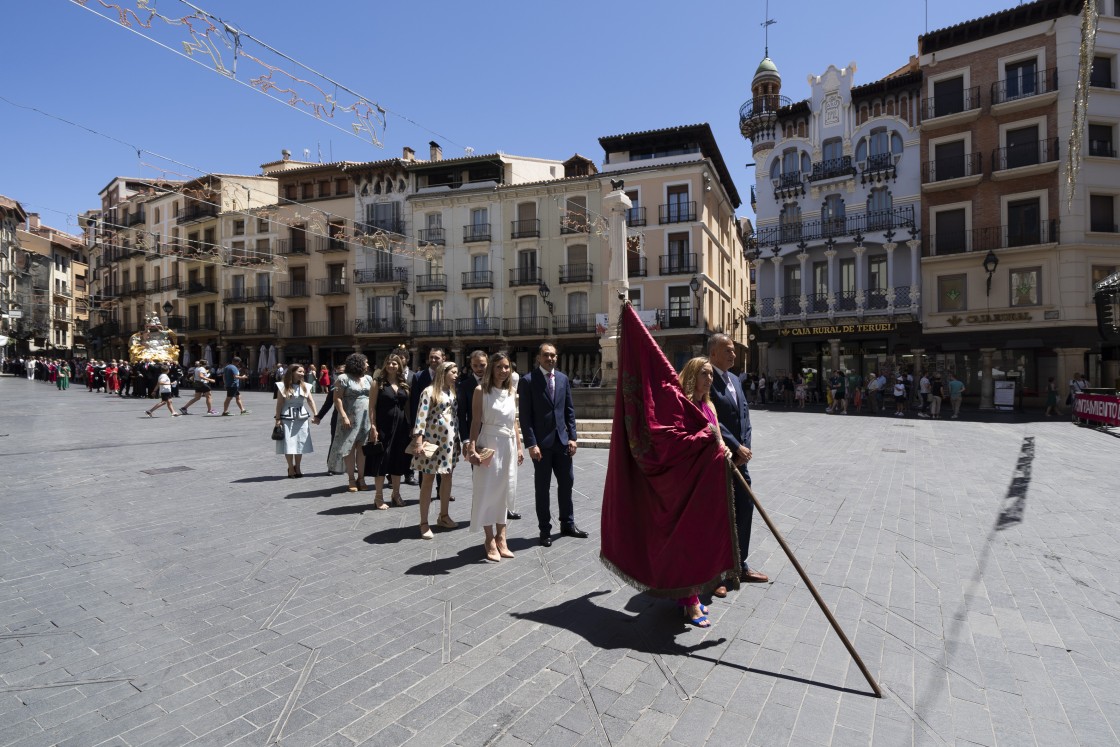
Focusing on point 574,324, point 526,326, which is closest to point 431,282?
point 526,326

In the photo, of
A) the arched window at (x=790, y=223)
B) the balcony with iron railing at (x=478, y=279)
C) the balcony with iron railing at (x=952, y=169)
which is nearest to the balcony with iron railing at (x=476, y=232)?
the balcony with iron railing at (x=478, y=279)

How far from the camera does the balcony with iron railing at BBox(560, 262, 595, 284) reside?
1368 inches

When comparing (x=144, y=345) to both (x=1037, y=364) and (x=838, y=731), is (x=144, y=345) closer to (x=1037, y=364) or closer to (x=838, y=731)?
(x=838, y=731)

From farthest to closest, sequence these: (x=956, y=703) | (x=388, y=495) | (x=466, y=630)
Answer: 1. (x=388, y=495)
2. (x=466, y=630)
3. (x=956, y=703)

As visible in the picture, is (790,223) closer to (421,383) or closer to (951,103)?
(951,103)

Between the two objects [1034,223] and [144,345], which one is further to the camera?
[144,345]

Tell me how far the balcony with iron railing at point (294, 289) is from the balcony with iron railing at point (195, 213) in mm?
7571

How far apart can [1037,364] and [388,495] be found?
92.7 ft

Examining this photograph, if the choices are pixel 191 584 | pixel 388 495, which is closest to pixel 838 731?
pixel 191 584

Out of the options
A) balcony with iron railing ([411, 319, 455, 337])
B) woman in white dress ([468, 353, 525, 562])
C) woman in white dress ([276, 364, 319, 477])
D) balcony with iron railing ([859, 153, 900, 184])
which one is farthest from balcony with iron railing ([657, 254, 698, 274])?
woman in white dress ([468, 353, 525, 562])

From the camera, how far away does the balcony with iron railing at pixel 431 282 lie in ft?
125

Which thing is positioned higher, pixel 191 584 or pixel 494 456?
pixel 494 456

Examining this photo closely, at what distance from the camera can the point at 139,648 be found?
11.1ft

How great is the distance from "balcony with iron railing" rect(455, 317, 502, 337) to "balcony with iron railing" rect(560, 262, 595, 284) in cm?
491
